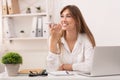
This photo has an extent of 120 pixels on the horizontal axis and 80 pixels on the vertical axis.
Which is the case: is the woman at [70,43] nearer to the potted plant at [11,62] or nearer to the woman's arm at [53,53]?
the woman's arm at [53,53]

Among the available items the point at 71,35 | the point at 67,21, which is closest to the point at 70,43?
the point at 71,35

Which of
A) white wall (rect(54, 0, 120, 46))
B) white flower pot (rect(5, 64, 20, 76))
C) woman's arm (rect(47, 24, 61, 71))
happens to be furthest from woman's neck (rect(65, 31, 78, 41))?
white flower pot (rect(5, 64, 20, 76))

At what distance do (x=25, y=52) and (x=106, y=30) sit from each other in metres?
1.18

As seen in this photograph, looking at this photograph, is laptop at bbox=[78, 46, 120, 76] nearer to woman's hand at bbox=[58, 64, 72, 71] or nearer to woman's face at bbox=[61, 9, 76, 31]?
woman's hand at bbox=[58, 64, 72, 71]

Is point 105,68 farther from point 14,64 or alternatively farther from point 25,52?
point 25,52

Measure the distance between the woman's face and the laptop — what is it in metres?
0.93

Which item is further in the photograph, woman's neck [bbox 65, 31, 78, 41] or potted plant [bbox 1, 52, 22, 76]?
woman's neck [bbox 65, 31, 78, 41]

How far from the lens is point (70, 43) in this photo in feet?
7.97

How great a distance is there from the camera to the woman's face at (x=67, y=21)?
237cm

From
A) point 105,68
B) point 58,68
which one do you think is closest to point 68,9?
point 58,68

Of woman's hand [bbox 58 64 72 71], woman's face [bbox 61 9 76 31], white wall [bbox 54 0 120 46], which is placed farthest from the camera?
white wall [bbox 54 0 120 46]

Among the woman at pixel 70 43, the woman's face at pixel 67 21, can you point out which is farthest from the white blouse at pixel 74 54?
the woman's face at pixel 67 21

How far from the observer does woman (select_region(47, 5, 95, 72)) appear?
2.16 metres

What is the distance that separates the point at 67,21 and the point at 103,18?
951 millimetres
